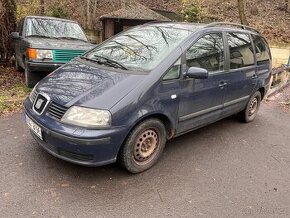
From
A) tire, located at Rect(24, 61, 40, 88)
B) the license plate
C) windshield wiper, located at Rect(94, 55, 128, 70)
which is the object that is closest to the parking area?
the license plate

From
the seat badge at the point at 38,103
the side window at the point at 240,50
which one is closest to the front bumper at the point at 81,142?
the seat badge at the point at 38,103

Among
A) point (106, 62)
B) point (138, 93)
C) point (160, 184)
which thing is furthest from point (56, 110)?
point (160, 184)

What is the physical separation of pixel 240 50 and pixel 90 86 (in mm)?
2861

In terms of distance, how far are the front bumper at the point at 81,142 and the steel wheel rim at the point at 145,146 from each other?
344 millimetres

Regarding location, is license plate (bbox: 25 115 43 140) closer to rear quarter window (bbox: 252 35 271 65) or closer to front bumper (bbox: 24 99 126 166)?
front bumper (bbox: 24 99 126 166)

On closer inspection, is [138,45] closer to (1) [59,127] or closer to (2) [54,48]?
(1) [59,127]

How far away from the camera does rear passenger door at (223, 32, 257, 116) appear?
4922 mm

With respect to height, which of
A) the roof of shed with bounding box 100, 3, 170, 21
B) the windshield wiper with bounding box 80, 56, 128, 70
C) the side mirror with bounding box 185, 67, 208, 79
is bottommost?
the side mirror with bounding box 185, 67, 208, 79

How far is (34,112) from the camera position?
3.68 metres

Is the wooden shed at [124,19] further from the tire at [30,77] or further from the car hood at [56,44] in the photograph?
the tire at [30,77]

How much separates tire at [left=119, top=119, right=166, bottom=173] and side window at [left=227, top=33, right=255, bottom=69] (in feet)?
6.08

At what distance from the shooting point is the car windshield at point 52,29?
7.57m

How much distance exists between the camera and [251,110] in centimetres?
608

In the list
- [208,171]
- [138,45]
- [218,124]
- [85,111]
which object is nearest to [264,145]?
[218,124]
